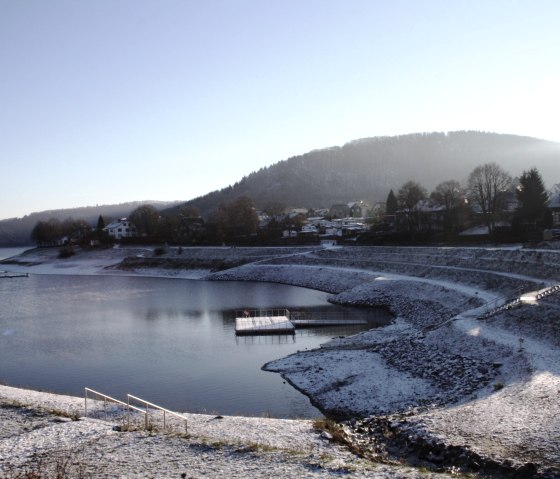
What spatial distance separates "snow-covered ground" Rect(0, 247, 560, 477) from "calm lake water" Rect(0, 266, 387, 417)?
2.45 m

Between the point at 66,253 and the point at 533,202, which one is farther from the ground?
the point at 533,202

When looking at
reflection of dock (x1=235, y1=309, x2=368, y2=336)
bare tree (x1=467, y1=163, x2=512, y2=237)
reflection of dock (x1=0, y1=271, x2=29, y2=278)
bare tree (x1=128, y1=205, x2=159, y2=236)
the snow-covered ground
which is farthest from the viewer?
bare tree (x1=128, y1=205, x2=159, y2=236)

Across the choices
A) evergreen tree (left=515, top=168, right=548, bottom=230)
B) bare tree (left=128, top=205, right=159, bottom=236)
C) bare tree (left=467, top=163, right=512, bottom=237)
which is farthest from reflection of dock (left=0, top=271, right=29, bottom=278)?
evergreen tree (left=515, top=168, right=548, bottom=230)

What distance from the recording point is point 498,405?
18.5 m

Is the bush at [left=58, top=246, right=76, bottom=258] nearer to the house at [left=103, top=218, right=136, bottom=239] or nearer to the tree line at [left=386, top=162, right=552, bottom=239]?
the house at [left=103, top=218, right=136, bottom=239]

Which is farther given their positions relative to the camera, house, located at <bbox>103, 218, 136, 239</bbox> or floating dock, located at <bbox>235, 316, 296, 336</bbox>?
house, located at <bbox>103, 218, 136, 239</bbox>

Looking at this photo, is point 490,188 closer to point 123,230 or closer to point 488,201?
point 488,201

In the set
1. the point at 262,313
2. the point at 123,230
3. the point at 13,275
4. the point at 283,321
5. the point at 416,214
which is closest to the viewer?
the point at 283,321

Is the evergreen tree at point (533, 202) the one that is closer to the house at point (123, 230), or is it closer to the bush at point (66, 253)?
the bush at point (66, 253)

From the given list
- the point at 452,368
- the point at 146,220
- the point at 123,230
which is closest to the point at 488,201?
the point at 452,368

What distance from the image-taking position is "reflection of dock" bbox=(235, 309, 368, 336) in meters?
38.2

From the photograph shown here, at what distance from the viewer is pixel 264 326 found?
38781 mm

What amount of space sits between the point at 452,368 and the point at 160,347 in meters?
18.5

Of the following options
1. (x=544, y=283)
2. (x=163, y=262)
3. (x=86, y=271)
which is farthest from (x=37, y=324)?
(x=86, y=271)
